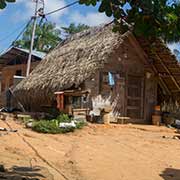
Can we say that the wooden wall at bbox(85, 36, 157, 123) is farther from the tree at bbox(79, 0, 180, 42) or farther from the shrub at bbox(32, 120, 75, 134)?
the tree at bbox(79, 0, 180, 42)

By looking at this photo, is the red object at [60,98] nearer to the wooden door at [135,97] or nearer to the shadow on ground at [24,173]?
the wooden door at [135,97]

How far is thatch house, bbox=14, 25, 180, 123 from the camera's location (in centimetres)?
1698

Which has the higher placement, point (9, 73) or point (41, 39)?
point (41, 39)

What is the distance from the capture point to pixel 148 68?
1883 centimetres

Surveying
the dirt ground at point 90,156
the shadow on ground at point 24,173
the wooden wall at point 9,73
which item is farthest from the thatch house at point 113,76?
the wooden wall at point 9,73

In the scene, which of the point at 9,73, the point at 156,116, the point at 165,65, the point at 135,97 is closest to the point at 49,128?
the point at 135,97

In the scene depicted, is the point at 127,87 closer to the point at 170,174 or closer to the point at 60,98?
the point at 60,98

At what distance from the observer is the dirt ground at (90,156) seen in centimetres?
746

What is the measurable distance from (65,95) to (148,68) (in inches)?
157

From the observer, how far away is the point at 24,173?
705 cm

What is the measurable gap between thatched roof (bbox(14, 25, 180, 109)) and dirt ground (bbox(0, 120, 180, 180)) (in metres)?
3.21

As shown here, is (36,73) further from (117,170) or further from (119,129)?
(117,170)

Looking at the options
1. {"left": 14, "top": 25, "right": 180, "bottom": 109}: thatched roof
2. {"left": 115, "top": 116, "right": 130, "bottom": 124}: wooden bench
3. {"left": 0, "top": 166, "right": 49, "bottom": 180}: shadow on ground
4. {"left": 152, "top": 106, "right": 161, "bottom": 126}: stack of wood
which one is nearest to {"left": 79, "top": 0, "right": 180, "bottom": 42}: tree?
{"left": 0, "top": 166, "right": 49, "bottom": 180}: shadow on ground

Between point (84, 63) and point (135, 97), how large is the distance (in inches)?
108
